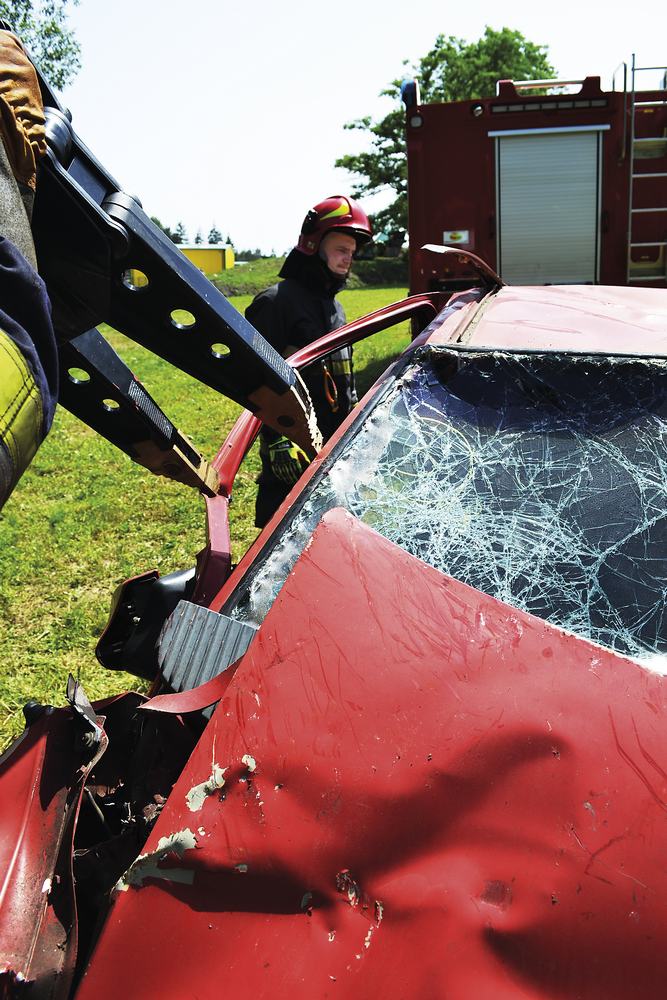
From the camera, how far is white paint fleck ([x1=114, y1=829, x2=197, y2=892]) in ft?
3.77

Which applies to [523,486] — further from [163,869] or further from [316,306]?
[316,306]

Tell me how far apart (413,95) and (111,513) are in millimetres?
5229

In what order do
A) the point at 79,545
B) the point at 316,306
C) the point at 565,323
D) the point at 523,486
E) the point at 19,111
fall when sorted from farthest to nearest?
1. the point at 79,545
2. the point at 316,306
3. the point at 565,323
4. the point at 523,486
5. the point at 19,111

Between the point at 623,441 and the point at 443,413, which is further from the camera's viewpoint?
the point at 443,413

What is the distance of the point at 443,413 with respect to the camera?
1.98 metres

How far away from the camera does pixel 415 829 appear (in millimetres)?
1142

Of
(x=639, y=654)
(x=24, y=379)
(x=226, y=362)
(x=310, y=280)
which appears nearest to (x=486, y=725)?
(x=639, y=654)

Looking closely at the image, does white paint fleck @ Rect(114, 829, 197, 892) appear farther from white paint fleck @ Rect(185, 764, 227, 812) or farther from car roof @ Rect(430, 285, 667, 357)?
car roof @ Rect(430, 285, 667, 357)

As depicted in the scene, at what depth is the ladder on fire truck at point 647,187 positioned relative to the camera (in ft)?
25.8

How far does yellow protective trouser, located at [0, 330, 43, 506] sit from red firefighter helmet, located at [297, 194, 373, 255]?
2800 mm

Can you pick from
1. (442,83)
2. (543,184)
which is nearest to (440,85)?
(442,83)

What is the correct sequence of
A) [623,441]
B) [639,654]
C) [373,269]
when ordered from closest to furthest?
[639,654]
[623,441]
[373,269]

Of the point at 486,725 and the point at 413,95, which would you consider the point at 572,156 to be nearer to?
the point at 413,95

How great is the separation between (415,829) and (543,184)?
819 cm
